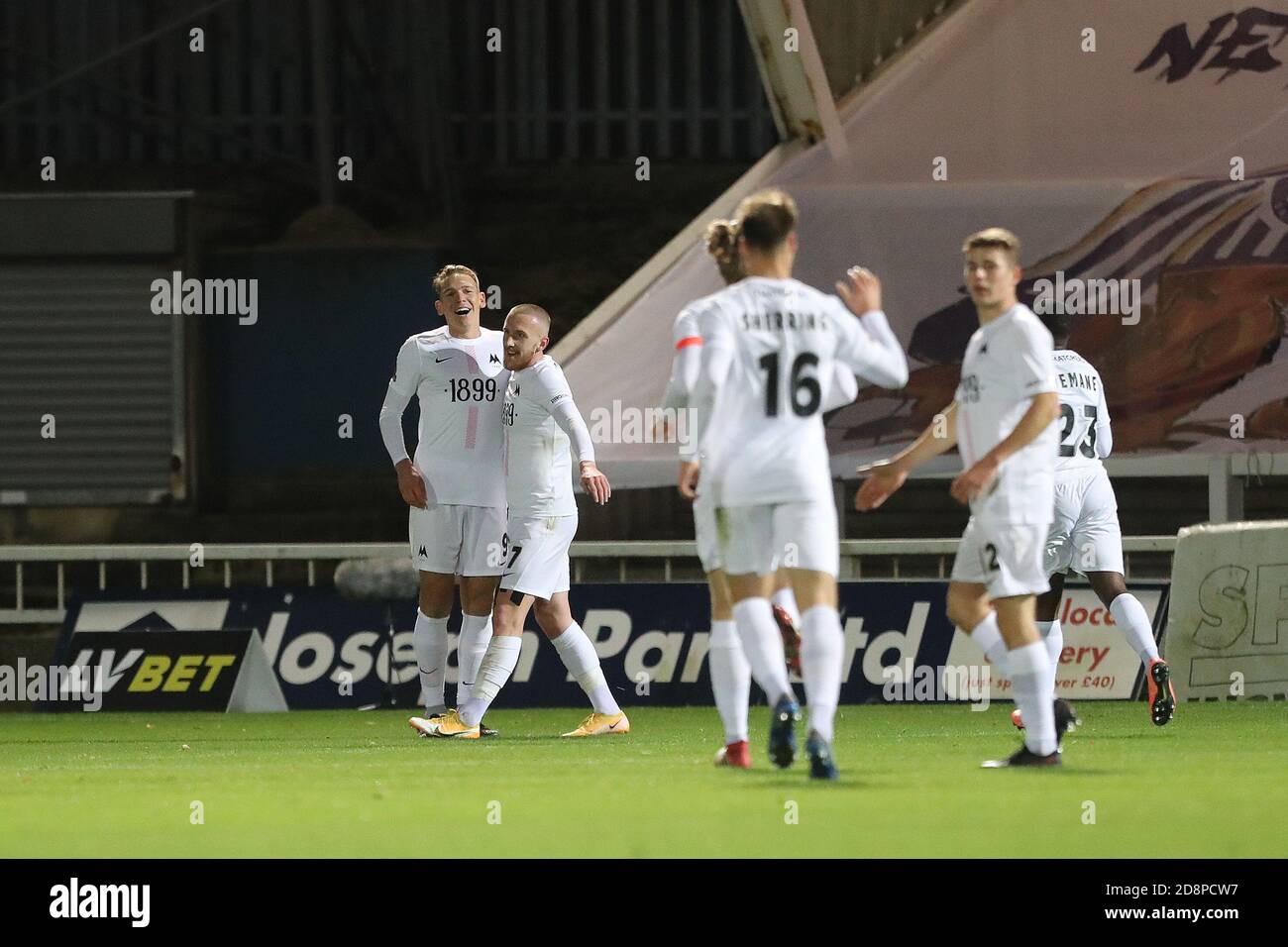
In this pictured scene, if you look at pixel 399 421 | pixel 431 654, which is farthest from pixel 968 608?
pixel 431 654

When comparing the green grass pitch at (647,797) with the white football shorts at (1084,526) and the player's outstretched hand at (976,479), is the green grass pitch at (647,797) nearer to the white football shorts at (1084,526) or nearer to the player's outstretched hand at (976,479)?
the white football shorts at (1084,526)

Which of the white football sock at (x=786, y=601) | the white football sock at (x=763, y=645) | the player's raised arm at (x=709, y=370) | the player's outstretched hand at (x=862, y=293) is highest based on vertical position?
the player's outstretched hand at (x=862, y=293)

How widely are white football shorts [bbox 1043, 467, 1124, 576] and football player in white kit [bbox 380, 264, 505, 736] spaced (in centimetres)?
281

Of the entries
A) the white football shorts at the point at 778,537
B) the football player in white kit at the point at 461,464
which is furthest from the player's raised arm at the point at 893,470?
the football player in white kit at the point at 461,464

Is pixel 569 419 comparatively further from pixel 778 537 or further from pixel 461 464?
pixel 778 537

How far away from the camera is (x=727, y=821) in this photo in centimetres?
689

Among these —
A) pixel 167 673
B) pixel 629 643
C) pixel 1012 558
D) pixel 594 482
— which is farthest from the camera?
pixel 167 673

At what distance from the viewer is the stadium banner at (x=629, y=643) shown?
14773mm

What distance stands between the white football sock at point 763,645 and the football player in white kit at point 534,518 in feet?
10.1

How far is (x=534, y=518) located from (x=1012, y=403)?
3510mm

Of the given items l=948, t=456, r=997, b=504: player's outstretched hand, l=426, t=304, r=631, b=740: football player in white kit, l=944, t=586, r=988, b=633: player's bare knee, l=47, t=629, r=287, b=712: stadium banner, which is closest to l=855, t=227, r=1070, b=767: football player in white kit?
l=948, t=456, r=997, b=504: player's outstretched hand

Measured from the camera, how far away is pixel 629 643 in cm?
1501
